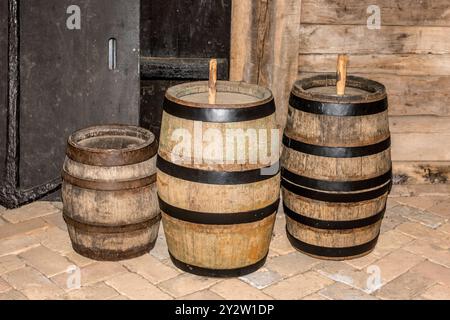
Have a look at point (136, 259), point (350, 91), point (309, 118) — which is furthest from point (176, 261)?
point (350, 91)

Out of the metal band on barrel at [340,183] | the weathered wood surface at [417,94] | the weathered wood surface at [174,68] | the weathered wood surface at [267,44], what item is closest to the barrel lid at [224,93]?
the metal band on barrel at [340,183]

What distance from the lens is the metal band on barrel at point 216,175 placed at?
417cm

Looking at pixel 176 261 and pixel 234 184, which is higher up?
pixel 234 184

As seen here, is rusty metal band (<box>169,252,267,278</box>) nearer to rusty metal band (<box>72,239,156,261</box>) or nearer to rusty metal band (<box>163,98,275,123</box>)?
rusty metal band (<box>72,239,156,261</box>)

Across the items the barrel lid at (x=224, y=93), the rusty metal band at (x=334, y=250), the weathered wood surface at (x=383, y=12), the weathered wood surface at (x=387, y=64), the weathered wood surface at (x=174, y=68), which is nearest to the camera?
the barrel lid at (x=224, y=93)

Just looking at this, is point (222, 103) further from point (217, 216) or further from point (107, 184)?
point (107, 184)

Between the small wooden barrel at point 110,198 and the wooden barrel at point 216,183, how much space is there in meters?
0.17

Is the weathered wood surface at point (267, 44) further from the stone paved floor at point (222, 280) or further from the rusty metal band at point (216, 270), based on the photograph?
the rusty metal band at point (216, 270)

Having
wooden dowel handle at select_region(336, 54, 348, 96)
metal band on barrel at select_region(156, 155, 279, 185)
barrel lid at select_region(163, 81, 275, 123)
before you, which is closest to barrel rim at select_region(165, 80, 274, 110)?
barrel lid at select_region(163, 81, 275, 123)

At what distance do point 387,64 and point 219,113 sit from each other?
2014mm

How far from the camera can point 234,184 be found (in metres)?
4.20

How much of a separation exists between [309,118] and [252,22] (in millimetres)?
1213

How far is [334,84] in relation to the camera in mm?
4926

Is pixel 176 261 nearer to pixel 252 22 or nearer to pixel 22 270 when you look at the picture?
pixel 22 270
